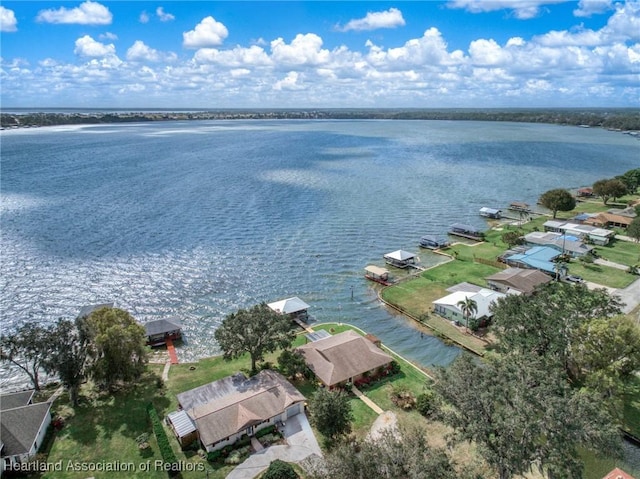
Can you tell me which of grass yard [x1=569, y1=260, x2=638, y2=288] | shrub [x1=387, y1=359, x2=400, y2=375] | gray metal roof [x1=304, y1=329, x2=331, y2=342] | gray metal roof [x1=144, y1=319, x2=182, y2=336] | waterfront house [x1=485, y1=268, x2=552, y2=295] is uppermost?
waterfront house [x1=485, y1=268, x2=552, y2=295]

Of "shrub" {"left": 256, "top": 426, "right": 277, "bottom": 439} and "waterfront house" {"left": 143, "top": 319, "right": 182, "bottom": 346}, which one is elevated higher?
"waterfront house" {"left": 143, "top": 319, "right": 182, "bottom": 346}

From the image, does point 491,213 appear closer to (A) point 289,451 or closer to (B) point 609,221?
(B) point 609,221

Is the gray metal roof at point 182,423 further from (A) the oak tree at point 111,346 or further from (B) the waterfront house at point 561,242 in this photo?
(B) the waterfront house at point 561,242

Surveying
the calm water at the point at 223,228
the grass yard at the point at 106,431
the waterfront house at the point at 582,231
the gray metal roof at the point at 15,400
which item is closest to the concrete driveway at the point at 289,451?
the grass yard at the point at 106,431

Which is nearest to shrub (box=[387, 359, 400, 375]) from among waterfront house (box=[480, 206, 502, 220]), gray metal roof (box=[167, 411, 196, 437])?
gray metal roof (box=[167, 411, 196, 437])

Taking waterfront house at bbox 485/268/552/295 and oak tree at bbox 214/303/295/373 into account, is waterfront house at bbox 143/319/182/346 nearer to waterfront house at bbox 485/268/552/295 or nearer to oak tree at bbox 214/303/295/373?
oak tree at bbox 214/303/295/373

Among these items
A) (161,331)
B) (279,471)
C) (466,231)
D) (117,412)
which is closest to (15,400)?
(117,412)

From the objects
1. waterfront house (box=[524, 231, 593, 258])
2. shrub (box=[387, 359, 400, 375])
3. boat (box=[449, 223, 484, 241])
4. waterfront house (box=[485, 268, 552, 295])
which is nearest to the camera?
shrub (box=[387, 359, 400, 375])
